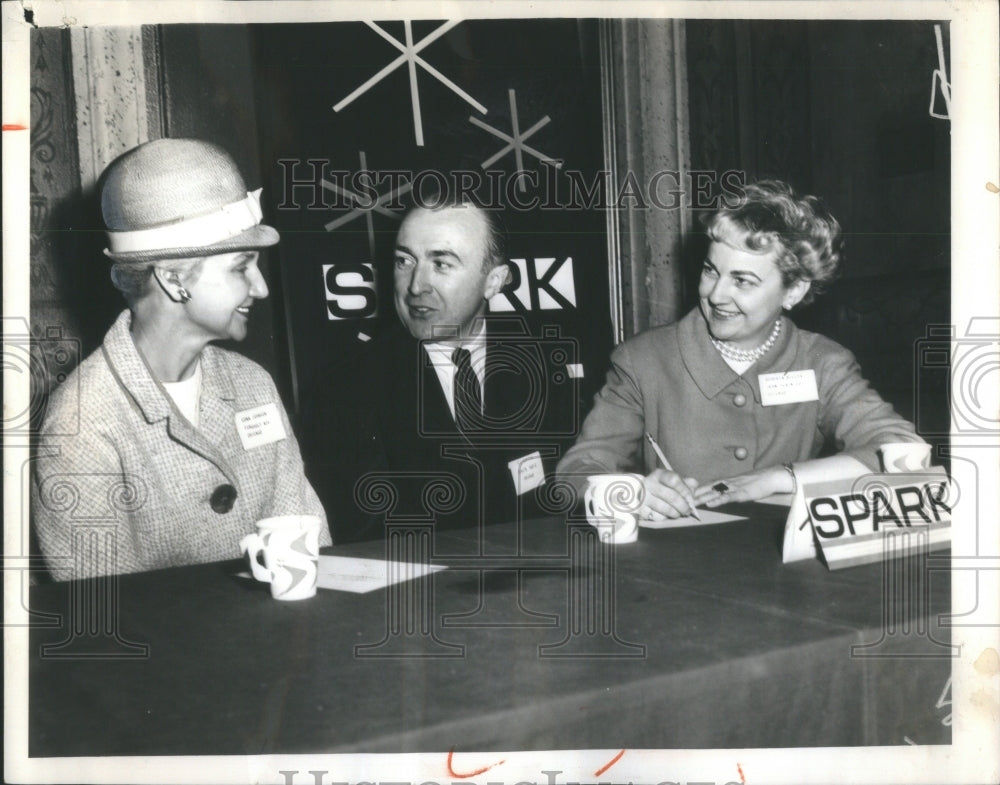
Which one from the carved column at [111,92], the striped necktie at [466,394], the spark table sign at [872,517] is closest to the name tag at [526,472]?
the striped necktie at [466,394]

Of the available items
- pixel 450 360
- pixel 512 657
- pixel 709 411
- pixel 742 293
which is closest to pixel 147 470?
pixel 450 360

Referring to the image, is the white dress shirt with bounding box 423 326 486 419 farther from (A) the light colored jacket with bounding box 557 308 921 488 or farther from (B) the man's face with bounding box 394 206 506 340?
(A) the light colored jacket with bounding box 557 308 921 488

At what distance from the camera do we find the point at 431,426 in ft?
5.48

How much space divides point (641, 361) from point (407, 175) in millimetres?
673

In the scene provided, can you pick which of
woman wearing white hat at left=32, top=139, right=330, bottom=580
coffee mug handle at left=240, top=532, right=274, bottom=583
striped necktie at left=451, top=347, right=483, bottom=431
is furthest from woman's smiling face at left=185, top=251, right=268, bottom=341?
coffee mug handle at left=240, top=532, right=274, bottom=583

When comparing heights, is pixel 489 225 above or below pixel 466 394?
above

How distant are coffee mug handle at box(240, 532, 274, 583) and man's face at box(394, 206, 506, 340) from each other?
0.66 m

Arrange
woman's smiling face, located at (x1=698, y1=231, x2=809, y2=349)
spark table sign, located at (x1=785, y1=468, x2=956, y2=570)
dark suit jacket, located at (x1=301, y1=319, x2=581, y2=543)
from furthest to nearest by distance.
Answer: woman's smiling face, located at (x1=698, y1=231, x2=809, y2=349) → dark suit jacket, located at (x1=301, y1=319, x2=581, y2=543) → spark table sign, located at (x1=785, y1=468, x2=956, y2=570)

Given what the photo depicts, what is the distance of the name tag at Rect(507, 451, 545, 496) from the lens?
1.67 m

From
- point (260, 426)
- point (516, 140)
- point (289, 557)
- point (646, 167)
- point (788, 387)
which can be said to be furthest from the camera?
point (646, 167)

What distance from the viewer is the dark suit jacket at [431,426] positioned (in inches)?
62.9

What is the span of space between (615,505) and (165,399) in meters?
0.79

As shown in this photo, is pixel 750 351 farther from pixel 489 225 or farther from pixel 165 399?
pixel 165 399

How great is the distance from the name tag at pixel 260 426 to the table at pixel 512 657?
14.3 inches
